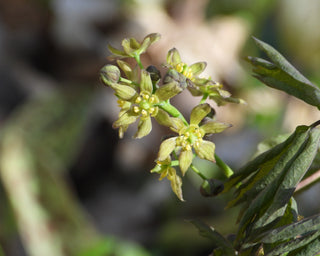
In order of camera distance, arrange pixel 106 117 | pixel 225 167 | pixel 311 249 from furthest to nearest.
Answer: pixel 106 117 → pixel 225 167 → pixel 311 249

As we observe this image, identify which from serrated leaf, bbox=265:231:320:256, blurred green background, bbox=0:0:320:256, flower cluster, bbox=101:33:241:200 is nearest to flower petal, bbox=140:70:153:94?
flower cluster, bbox=101:33:241:200

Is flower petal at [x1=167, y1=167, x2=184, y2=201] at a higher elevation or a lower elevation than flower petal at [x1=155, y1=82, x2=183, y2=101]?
lower

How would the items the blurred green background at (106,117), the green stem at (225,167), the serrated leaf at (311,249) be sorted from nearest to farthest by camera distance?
the serrated leaf at (311,249) → the green stem at (225,167) → the blurred green background at (106,117)

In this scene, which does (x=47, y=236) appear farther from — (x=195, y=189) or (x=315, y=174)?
(x=315, y=174)

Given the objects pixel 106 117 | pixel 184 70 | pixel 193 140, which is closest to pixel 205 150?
pixel 193 140

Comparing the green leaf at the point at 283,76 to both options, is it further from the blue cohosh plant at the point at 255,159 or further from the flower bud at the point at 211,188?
the flower bud at the point at 211,188

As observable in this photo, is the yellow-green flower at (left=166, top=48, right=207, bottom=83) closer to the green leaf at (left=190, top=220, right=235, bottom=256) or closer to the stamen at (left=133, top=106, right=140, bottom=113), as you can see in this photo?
the stamen at (left=133, top=106, right=140, bottom=113)

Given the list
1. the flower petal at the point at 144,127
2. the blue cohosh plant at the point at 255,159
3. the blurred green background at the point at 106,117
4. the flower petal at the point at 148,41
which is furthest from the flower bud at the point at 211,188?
the blurred green background at the point at 106,117

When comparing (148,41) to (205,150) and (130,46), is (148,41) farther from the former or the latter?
(205,150)
